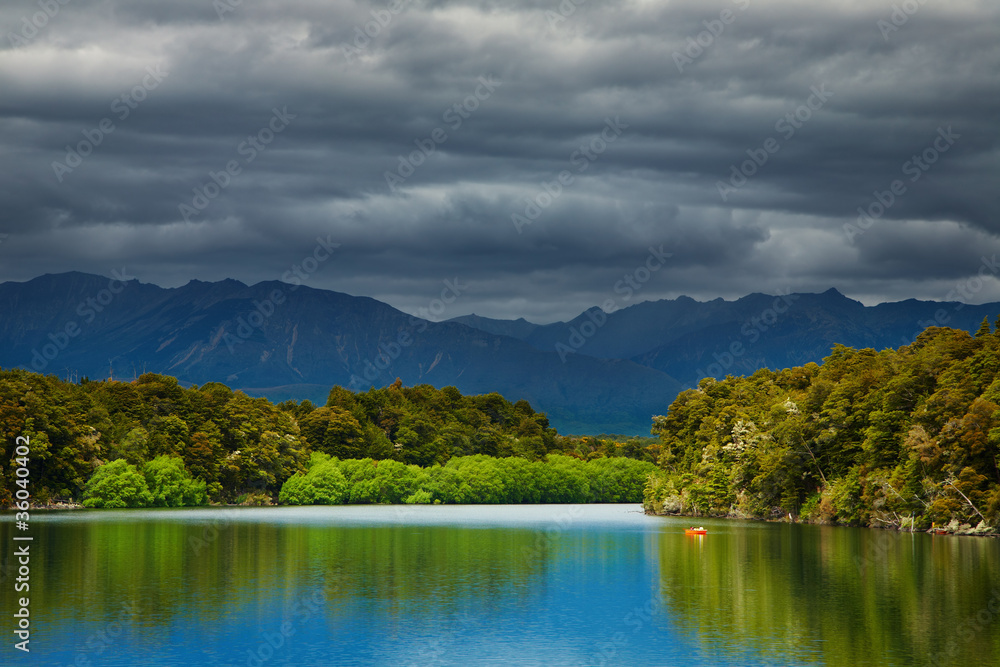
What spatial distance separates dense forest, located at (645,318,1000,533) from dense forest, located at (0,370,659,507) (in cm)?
4348

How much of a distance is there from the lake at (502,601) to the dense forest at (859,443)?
582 cm

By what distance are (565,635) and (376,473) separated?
120 m

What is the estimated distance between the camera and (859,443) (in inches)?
3450

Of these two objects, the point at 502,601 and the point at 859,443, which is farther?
the point at 859,443

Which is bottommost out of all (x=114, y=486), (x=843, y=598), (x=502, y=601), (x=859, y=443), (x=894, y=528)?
(x=894, y=528)

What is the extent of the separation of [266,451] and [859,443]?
264 ft

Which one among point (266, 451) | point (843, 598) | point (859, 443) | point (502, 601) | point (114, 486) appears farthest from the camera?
point (266, 451)

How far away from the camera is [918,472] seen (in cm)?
7694

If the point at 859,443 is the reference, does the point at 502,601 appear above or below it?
below

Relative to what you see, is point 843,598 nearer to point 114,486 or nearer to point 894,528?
point 894,528

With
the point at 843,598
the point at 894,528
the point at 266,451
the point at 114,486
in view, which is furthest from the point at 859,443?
the point at 266,451

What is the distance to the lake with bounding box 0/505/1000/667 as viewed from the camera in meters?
30.8

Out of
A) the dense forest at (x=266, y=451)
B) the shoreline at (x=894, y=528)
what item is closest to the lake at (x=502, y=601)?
the shoreline at (x=894, y=528)

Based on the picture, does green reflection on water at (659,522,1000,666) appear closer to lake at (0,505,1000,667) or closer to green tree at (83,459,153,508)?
lake at (0,505,1000,667)
